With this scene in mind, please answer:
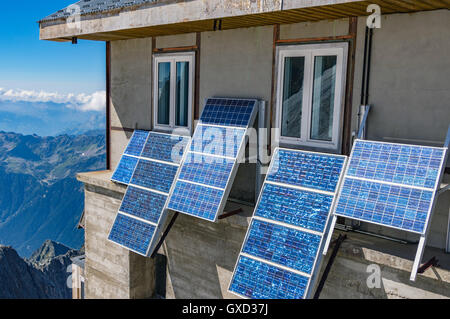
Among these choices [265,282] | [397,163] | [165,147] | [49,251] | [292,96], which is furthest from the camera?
[49,251]

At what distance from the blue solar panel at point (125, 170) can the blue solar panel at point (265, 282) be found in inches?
195

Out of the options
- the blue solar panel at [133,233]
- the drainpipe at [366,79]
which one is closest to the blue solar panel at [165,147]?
the blue solar panel at [133,233]

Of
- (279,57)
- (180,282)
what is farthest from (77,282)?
(279,57)

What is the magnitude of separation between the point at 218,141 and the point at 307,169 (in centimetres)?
236

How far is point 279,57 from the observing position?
9.62 meters

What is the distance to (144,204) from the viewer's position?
1039 centimetres

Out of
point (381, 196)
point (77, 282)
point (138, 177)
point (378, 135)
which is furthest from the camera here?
point (77, 282)

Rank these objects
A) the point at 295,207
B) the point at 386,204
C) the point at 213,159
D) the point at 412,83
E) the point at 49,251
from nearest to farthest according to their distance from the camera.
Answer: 1. the point at 386,204
2. the point at 412,83
3. the point at 295,207
4. the point at 213,159
5. the point at 49,251

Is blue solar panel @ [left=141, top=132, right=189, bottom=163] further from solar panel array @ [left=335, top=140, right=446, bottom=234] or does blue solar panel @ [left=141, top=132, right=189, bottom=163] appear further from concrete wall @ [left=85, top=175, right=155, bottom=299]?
solar panel array @ [left=335, top=140, right=446, bottom=234]

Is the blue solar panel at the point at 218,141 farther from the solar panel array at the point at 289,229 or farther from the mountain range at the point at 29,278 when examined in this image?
the mountain range at the point at 29,278

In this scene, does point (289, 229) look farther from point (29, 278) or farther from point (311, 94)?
point (29, 278)

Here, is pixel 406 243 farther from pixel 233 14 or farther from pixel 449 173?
pixel 233 14

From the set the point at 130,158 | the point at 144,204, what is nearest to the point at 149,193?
the point at 144,204
